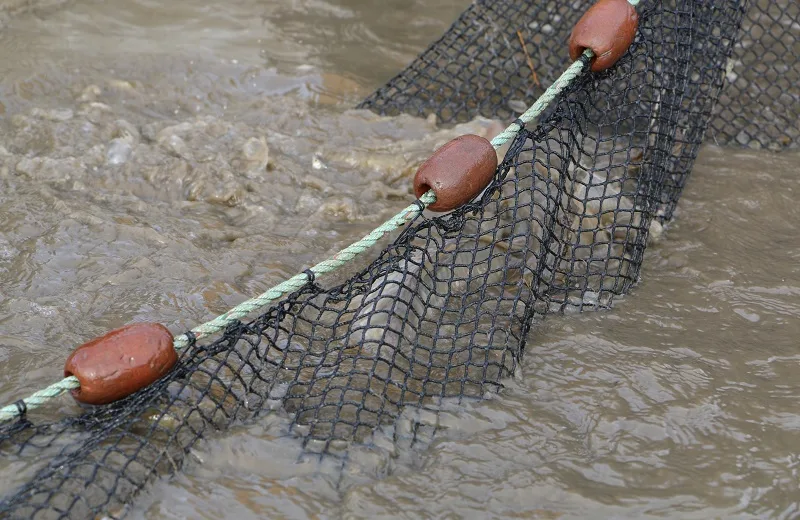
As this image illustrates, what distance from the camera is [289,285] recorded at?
8.87 feet

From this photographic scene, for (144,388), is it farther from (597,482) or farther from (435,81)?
(435,81)

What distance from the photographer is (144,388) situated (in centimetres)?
247

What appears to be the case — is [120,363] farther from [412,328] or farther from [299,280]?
[412,328]

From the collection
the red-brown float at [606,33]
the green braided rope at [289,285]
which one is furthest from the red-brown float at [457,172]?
the red-brown float at [606,33]

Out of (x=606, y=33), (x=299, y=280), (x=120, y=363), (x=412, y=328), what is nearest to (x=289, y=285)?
(x=299, y=280)

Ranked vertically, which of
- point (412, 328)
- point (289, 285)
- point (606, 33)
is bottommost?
point (412, 328)

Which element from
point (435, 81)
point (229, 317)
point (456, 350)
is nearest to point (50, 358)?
point (229, 317)

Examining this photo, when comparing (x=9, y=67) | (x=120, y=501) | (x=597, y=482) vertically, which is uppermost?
(x=9, y=67)

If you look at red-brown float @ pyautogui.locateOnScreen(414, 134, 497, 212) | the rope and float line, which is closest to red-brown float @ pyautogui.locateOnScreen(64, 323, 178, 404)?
the rope and float line

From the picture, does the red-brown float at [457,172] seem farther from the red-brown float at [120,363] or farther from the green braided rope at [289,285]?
the red-brown float at [120,363]

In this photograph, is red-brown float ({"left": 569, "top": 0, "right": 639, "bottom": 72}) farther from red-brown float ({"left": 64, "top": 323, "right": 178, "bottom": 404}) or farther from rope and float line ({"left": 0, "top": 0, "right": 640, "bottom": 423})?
red-brown float ({"left": 64, "top": 323, "right": 178, "bottom": 404})

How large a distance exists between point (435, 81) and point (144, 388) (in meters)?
2.81

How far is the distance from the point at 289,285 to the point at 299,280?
0.13 feet

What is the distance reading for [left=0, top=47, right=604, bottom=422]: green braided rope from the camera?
2.33 metres
